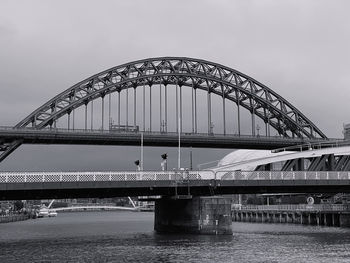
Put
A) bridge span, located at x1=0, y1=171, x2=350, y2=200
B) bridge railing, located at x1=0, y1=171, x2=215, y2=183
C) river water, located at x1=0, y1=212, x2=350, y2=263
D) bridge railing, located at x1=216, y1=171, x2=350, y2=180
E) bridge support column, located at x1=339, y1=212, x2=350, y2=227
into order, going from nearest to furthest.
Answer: river water, located at x1=0, y1=212, x2=350, y2=263 < bridge railing, located at x1=0, y1=171, x2=215, y2=183 < bridge span, located at x1=0, y1=171, x2=350, y2=200 < bridge railing, located at x1=216, y1=171, x2=350, y2=180 < bridge support column, located at x1=339, y1=212, x2=350, y2=227

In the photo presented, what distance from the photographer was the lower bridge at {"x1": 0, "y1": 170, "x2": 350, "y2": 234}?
64.0 meters

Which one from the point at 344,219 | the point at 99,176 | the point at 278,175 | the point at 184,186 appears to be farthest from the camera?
the point at 344,219

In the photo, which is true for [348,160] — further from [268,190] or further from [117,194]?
[117,194]

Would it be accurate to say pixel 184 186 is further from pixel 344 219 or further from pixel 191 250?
pixel 344 219

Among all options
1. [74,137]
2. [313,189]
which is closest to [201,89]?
[74,137]

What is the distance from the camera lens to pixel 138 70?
12344cm

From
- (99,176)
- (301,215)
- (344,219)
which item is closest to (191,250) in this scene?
(99,176)

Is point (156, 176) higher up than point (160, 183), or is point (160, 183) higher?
point (156, 176)

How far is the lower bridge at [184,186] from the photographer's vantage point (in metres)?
64.0

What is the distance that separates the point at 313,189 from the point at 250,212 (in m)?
68.7

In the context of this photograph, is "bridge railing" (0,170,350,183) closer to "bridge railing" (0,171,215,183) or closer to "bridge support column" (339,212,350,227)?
"bridge railing" (0,171,215,183)

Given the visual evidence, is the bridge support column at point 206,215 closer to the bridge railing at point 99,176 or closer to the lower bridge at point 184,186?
the lower bridge at point 184,186

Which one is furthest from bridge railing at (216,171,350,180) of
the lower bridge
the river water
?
the river water

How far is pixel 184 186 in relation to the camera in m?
69.4
